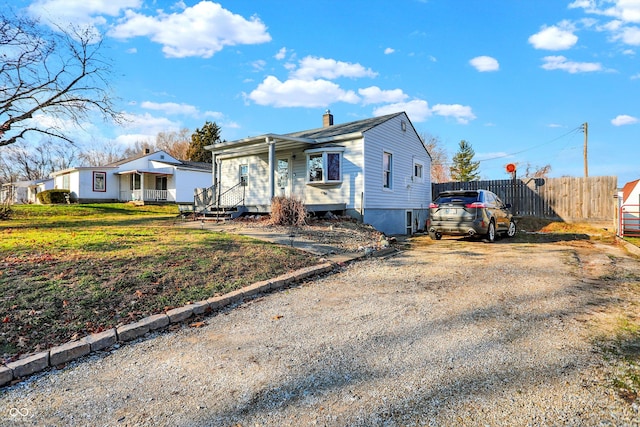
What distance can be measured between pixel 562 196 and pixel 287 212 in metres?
12.3

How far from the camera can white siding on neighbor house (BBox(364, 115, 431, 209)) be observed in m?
13.0

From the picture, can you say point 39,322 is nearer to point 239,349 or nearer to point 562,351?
point 239,349

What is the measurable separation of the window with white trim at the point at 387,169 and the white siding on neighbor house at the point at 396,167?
0.14 meters

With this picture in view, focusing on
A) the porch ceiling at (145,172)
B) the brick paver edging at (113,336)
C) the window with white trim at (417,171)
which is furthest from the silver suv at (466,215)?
the porch ceiling at (145,172)

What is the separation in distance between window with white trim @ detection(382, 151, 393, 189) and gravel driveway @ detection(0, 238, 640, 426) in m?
9.40

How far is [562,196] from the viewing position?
14.9 metres

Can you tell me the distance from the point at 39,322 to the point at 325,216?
30.8 ft

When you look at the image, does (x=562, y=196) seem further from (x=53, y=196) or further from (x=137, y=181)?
(x=53, y=196)

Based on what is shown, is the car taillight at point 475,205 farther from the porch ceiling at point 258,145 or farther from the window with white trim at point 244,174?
the window with white trim at point 244,174

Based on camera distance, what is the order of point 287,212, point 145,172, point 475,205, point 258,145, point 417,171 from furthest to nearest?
point 145,172, point 417,171, point 258,145, point 287,212, point 475,205

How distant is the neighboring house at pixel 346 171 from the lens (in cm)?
1283

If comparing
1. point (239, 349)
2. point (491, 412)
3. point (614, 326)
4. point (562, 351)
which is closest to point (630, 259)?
point (614, 326)

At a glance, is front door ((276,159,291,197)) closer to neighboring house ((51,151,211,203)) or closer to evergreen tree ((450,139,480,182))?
neighboring house ((51,151,211,203))

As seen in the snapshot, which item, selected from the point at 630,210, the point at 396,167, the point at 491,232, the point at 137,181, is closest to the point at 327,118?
the point at 396,167
